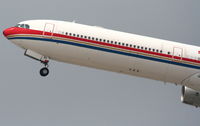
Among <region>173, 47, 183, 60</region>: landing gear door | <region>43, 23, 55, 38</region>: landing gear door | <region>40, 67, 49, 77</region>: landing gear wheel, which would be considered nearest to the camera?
<region>43, 23, 55, 38</region>: landing gear door

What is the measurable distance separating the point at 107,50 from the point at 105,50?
0.83 ft

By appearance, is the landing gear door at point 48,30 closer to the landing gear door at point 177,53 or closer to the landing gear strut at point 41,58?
the landing gear strut at point 41,58

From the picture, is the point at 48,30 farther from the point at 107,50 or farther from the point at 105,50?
the point at 107,50

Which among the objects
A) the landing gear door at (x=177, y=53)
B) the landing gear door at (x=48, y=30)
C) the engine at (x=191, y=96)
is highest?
the landing gear door at (x=48, y=30)

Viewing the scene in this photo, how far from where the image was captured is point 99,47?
75625 mm

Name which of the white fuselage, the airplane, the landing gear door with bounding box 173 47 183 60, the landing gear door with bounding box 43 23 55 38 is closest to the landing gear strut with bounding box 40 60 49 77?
the airplane

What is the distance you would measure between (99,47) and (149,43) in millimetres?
6457

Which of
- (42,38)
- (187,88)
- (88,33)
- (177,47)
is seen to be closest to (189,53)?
(177,47)

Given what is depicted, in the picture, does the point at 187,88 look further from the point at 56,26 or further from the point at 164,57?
the point at 56,26

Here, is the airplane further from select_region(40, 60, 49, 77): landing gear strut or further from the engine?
the engine

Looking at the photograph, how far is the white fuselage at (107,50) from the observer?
75688 millimetres

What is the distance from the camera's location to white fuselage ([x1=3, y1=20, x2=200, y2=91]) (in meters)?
75.7

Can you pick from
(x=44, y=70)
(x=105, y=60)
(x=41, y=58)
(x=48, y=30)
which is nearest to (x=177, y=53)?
(x=105, y=60)

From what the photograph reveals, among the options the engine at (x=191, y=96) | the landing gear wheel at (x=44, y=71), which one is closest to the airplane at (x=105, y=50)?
the landing gear wheel at (x=44, y=71)
